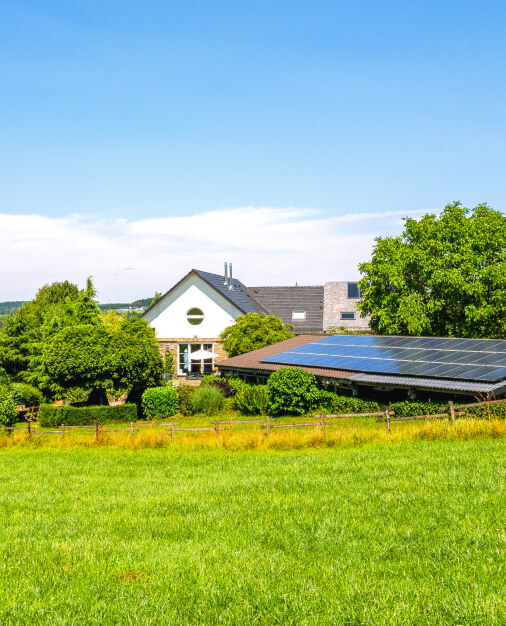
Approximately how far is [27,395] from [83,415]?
477 inches

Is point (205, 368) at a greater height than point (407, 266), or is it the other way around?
point (407, 266)

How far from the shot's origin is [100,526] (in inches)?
401

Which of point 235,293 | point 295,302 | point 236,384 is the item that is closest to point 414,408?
point 236,384

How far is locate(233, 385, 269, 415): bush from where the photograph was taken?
30.6 m

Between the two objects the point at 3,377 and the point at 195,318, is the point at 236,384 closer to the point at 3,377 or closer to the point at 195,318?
the point at 195,318

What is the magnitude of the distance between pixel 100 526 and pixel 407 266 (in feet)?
107

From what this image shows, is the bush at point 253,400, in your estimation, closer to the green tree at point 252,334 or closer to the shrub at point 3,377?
the green tree at point 252,334

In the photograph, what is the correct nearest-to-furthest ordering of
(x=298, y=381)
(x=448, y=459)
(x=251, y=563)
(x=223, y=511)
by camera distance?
(x=251, y=563), (x=223, y=511), (x=448, y=459), (x=298, y=381)

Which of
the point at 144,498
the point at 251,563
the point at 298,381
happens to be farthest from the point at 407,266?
the point at 251,563

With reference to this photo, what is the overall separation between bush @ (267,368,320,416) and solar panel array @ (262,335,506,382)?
2003 millimetres

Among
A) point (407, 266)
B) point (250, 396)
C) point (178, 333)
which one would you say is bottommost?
point (250, 396)

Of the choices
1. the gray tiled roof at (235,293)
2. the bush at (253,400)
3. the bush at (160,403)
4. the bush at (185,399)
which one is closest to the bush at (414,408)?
the bush at (253,400)

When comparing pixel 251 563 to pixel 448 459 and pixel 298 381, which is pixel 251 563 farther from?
pixel 298 381

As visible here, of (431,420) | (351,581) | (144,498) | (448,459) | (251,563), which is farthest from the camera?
(431,420)
